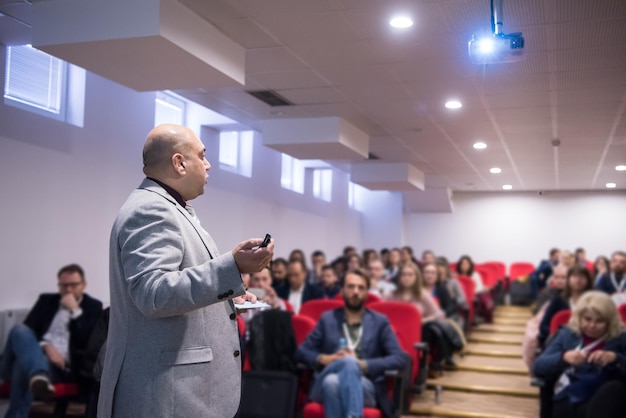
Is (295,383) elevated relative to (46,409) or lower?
elevated

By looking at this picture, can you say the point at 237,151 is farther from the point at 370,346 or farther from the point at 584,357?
the point at 584,357

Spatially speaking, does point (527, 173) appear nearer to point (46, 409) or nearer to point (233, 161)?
point (233, 161)

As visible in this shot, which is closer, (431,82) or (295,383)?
(295,383)

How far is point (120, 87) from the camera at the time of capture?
657cm

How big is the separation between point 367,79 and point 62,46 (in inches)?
109

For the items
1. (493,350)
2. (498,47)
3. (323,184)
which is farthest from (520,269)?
(498,47)

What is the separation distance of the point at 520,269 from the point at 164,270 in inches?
548

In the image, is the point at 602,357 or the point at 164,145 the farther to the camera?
the point at 602,357

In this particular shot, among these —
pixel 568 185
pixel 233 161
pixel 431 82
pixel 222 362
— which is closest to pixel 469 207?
pixel 568 185

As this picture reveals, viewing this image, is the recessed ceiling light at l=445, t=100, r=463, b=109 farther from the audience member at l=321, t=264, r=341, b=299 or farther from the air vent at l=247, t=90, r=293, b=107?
the audience member at l=321, t=264, r=341, b=299

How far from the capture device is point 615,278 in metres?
7.93

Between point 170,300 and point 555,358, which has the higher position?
point 170,300

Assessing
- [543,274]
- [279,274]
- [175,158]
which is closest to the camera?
[175,158]

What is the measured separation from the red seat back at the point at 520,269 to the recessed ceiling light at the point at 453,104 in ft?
26.4
